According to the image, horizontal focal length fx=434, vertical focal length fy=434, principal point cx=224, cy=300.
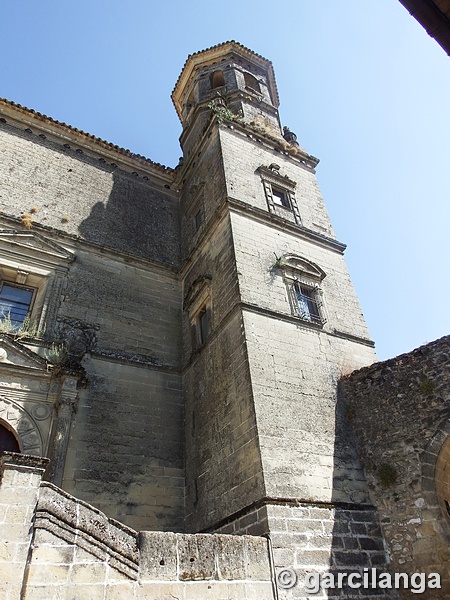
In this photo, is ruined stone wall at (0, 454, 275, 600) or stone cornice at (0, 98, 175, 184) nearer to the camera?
ruined stone wall at (0, 454, 275, 600)

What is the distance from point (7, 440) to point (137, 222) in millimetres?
7035

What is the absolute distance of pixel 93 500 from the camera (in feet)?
25.1

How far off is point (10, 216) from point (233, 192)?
212 inches

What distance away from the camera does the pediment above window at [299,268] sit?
32.2 feet

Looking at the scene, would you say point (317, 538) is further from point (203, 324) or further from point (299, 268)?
point (299, 268)

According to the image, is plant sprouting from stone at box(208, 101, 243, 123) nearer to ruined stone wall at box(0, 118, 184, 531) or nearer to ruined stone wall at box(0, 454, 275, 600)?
ruined stone wall at box(0, 118, 184, 531)

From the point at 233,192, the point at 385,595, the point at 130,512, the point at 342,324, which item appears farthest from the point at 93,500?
the point at 233,192

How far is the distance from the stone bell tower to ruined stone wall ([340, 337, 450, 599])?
1.16 ft

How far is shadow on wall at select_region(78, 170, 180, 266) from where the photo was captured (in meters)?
11.8

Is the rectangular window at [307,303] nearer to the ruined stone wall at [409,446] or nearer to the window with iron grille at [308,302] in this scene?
the window with iron grille at [308,302]

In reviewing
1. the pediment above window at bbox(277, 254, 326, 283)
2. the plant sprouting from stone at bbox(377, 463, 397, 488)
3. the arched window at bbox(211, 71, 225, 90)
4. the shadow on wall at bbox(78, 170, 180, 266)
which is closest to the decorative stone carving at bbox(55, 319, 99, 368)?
the shadow on wall at bbox(78, 170, 180, 266)

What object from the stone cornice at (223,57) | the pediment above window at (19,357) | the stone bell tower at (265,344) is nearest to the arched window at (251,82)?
the stone cornice at (223,57)

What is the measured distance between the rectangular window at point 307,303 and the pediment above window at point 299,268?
0.29 m

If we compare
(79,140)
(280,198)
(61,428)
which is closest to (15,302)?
(61,428)
